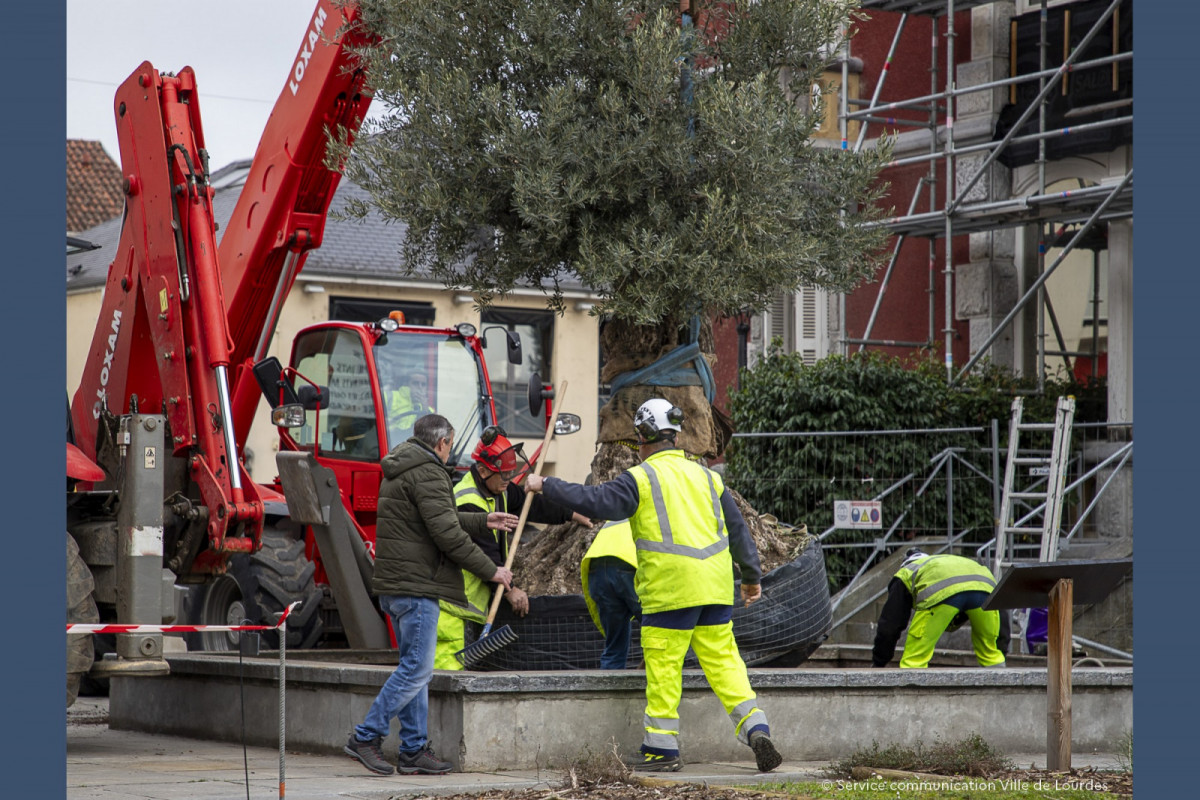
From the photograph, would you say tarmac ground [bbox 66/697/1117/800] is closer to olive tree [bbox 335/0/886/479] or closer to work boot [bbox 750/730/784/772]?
work boot [bbox 750/730/784/772]

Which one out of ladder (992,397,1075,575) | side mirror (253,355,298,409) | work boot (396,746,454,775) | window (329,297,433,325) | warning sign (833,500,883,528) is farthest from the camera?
window (329,297,433,325)

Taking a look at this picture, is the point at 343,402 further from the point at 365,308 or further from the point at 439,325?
the point at 439,325

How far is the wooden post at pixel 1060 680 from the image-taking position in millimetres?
7613

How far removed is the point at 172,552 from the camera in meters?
9.16

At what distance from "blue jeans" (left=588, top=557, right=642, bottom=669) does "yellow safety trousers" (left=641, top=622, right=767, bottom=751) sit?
847 mm

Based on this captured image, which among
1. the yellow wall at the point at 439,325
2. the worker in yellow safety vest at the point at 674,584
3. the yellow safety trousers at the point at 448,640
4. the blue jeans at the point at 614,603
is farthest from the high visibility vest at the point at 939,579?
the yellow wall at the point at 439,325

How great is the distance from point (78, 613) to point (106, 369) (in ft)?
8.27

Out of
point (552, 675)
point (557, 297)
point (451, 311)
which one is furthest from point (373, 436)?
point (451, 311)

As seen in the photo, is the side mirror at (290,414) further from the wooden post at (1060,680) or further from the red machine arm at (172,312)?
the wooden post at (1060,680)

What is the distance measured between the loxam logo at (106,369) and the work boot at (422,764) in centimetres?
351

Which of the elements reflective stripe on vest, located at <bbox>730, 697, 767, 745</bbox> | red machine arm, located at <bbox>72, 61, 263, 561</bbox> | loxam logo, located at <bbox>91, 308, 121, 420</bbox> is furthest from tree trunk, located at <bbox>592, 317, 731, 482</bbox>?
loxam logo, located at <bbox>91, 308, 121, 420</bbox>

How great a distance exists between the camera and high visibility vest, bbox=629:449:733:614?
7.59 metres

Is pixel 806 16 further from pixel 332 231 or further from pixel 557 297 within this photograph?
pixel 332 231

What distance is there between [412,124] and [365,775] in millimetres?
3595
